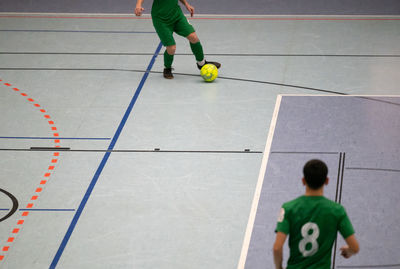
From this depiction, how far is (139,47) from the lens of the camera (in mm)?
10703

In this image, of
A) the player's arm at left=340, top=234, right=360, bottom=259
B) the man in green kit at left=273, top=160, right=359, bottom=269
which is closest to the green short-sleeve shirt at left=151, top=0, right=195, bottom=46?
the man in green kit at left=273, top=160, right=359, bottom=269

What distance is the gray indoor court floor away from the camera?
19.2ft

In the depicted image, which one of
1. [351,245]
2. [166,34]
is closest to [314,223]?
[351,245]

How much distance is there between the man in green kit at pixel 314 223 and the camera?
12.7 feet

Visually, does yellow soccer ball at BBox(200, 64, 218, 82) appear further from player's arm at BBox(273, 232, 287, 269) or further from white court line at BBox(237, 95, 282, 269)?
player's arm at BBox(273, 232, 287, 269)

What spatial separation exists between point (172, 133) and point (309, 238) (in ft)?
13.4

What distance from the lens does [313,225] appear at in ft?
12.9

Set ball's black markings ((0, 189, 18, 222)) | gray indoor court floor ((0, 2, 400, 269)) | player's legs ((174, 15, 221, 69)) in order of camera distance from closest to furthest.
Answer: gray indoor court floor ((0, 2, 400, 269))
ball's black markings ((0, 189, 18, 222))
player's legs ((174, 15, 221, 69))

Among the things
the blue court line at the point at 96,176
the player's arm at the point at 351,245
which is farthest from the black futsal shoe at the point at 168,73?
the player's arm at the point at 351,245

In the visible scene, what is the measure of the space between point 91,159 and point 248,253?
8.31 ft

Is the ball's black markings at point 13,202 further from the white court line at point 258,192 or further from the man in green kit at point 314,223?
the man in green kit at point 314,223

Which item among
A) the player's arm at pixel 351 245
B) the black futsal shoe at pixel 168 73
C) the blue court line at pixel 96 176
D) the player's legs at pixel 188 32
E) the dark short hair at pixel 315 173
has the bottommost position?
the blue court line at pixel 96 176

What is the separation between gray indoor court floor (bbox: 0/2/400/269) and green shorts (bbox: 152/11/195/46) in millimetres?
660

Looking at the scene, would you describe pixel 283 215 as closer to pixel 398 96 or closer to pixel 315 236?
pixel 315 236
